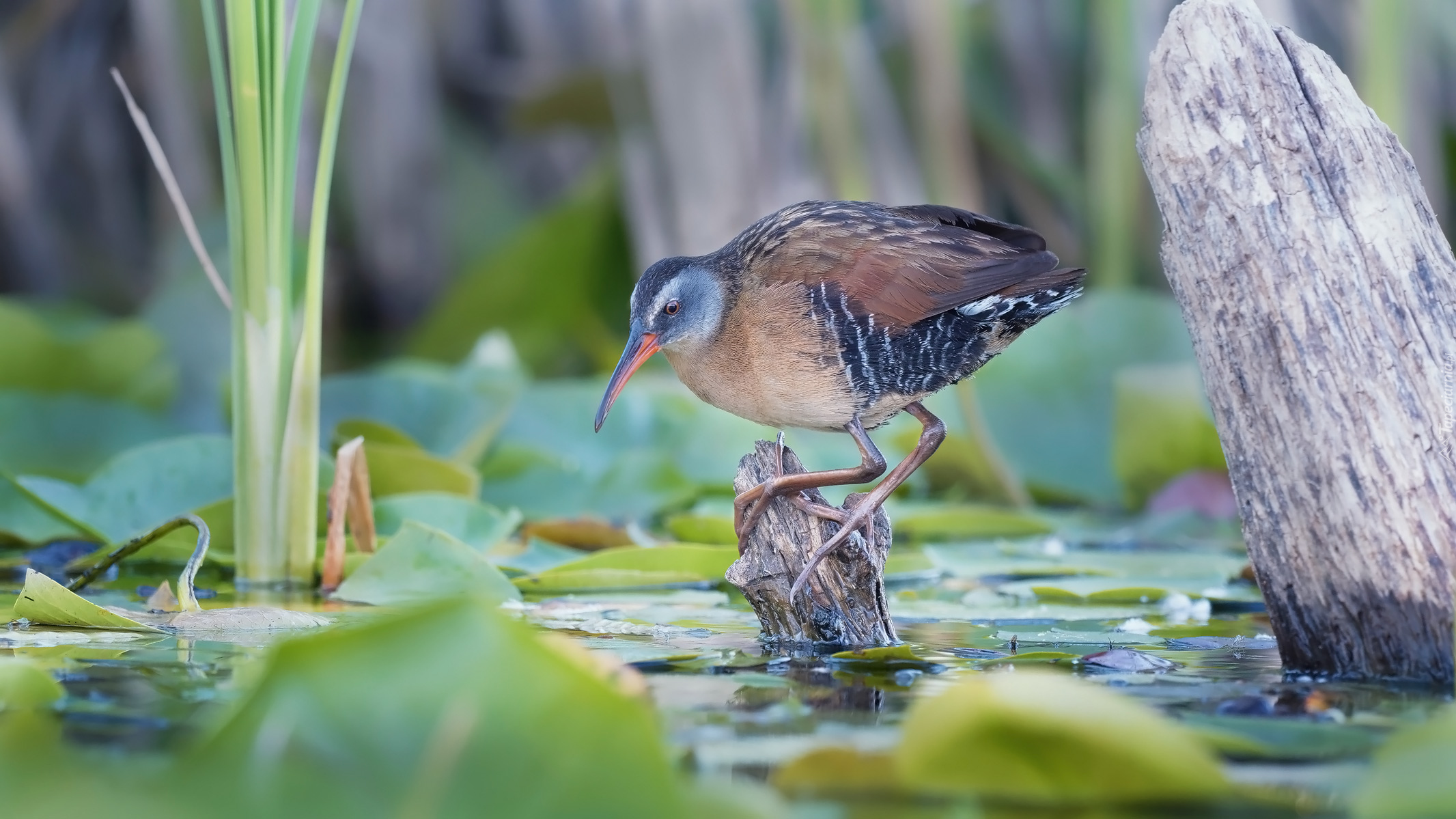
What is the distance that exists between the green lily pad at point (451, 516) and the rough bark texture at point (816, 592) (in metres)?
0.76

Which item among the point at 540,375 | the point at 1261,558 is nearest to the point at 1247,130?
the point at 1261,558

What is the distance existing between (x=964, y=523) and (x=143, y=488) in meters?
2.15

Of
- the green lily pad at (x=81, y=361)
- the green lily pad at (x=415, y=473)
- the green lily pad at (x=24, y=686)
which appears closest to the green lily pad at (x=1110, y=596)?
the green lily pad at (x=415, y=473)

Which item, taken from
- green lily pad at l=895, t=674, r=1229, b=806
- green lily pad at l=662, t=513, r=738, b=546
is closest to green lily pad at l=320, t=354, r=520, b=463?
green lily pad at l=662, t=513, r=738, b=546

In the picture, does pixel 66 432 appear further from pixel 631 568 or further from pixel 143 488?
pixel 631 568

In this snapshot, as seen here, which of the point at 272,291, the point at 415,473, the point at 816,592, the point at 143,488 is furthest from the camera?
the point at 415,473

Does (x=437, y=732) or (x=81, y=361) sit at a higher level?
(x=81, y=361)

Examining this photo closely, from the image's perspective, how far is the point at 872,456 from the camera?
314 cm

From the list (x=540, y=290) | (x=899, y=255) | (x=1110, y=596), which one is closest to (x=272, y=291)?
(x=899, y=255)

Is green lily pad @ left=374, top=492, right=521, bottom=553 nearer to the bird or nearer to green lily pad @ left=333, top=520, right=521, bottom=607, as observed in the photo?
green lily pad @ left=333, top=520, right=521, bottom=607

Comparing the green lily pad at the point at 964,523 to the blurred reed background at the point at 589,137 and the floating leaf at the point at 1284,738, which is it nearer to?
the blurred reed background at the point at 589,137

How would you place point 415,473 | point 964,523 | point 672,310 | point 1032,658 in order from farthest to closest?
point 964,523 → point 415,473 → point 672,310 → point 1032,658

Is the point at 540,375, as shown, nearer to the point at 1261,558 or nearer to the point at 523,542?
the point at 523,542

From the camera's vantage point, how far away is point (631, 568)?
3234 millimetres
